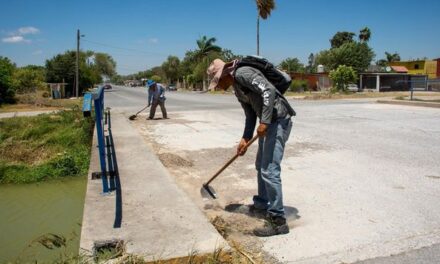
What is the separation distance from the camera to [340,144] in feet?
26.8

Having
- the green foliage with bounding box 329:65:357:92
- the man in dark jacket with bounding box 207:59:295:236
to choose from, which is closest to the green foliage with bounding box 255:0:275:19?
the green foliage with bounding box 329:65:357:92

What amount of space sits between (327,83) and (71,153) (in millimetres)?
44310

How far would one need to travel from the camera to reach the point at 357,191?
4.88m

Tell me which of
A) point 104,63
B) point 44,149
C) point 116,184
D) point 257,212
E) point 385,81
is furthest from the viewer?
point 104,63

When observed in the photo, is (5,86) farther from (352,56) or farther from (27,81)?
(352,56)

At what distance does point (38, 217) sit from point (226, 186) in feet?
9.06

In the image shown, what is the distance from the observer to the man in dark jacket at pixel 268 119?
350cm

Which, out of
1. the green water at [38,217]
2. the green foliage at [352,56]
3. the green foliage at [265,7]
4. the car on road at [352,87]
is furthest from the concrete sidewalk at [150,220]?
the green foliage at [352,56]

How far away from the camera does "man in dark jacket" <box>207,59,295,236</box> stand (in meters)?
3.50

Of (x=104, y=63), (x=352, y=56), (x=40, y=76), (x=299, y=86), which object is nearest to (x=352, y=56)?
(x=352, y=56)

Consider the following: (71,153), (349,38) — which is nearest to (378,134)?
(71,153)

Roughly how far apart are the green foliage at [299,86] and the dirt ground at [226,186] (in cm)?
3770

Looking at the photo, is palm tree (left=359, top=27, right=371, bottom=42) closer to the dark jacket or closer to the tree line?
the tree line

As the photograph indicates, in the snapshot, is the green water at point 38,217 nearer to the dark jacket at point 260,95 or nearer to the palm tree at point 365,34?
the dark jacket at point 260,95
